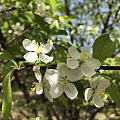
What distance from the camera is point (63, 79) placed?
2.37 ft

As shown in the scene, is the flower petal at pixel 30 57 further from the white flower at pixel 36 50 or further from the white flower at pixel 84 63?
the white flower at pixel 84 63

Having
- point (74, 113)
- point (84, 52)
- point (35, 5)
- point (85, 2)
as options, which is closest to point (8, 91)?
point (84, 52)

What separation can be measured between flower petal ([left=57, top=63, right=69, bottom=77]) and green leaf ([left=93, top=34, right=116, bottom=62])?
17 cm

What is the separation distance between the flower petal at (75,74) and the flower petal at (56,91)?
62mm

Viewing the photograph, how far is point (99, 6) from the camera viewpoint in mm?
3295

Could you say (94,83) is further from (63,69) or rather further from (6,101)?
(6,101)

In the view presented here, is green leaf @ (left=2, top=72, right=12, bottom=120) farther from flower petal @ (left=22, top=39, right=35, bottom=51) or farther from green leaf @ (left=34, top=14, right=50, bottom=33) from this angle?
green leaf @ (left=34, top=14, right=50, bottom=33)

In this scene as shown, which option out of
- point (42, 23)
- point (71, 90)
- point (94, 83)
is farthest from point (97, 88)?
point (42, 23)

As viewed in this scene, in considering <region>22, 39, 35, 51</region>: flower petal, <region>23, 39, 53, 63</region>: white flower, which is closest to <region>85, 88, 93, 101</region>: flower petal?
<region>23, 39, 53, 63</region>: white flower

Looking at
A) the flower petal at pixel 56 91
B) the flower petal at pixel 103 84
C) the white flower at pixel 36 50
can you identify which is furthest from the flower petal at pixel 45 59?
the flower petal at pixel 103 84

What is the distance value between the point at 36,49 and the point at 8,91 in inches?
10.3

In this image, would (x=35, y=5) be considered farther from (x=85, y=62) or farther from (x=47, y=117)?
(x=47, y=117)

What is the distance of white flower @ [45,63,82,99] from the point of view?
2.21 ft

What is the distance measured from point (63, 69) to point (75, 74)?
5 centimetres
